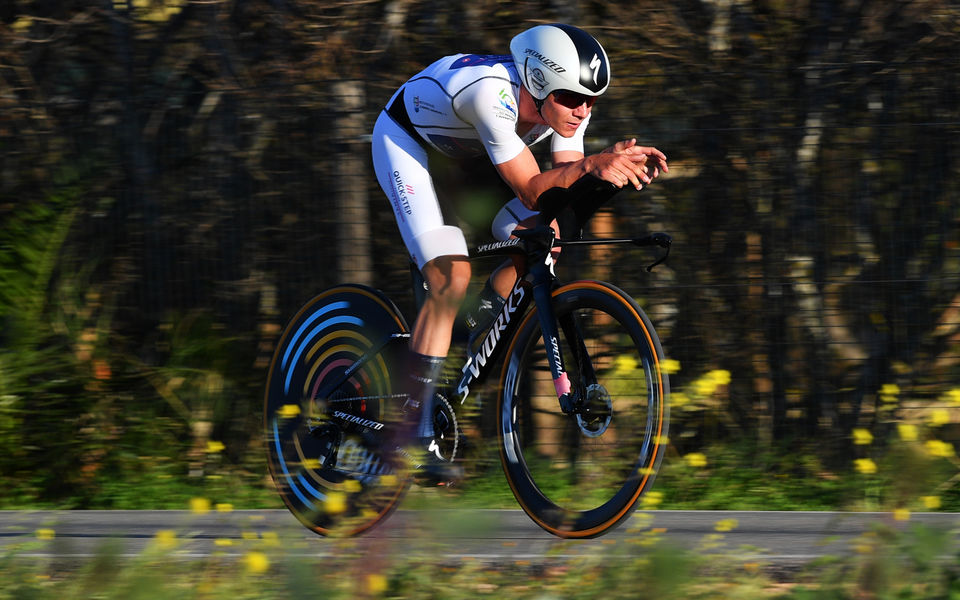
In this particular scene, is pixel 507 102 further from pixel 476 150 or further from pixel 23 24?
pixel 23 24

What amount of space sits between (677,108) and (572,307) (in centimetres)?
206

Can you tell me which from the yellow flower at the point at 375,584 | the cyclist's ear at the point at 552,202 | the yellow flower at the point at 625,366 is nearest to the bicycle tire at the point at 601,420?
the yellow flower at the point at 625,366

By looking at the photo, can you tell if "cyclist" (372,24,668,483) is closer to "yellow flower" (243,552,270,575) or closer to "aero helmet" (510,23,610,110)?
"aero helmet" (510,23,610,110)

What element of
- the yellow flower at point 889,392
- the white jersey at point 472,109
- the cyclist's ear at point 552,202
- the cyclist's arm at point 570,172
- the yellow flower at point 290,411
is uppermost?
the white jersey at point 472,109

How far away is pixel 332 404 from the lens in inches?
189

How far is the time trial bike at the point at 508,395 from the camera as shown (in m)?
3.97

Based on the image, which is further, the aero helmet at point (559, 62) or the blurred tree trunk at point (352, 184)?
the blurred tree trunk at point (352, 184)

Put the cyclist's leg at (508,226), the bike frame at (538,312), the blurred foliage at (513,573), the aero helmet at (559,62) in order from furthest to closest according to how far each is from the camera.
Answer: the cyclist's leg at (508,226) < the bike frame at (538,312) < the aero helmet at (559,62) < the blurred foliage at (513,573)

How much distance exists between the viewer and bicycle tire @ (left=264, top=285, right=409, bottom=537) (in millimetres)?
4590

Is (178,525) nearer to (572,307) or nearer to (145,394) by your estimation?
(145,394)

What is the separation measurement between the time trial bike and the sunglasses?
12.5 inches

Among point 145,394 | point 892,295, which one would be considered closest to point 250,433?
point 145,394

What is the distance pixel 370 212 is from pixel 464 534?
317 centimetres

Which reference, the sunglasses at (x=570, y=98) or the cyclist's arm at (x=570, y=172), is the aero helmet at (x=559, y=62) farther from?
the cyclist's arm at (x=570, y=172)
